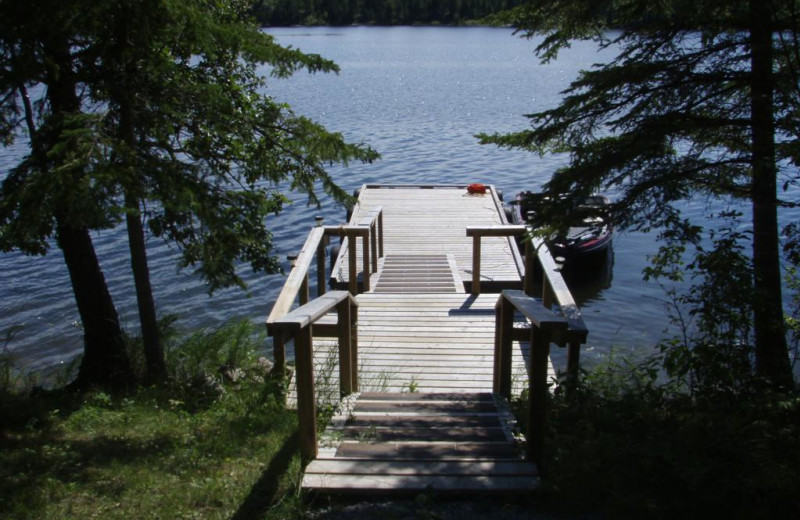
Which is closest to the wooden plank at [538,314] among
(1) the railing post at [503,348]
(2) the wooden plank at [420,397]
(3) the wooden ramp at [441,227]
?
(1) the railing post at [503,348]

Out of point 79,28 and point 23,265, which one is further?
point 23,265

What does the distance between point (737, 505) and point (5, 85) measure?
5.36 metres

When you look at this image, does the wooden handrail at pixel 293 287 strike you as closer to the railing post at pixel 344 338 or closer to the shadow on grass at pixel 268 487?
the railing post at pixel 344 338

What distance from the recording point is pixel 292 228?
17984 mm

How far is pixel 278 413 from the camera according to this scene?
5.58 m

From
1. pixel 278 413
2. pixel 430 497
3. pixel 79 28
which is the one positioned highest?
pixel 79 28

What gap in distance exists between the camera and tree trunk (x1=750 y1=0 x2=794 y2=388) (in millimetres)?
5016

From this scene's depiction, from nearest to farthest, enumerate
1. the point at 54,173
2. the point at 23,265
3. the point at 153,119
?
the point at 54,173 < the point at 153,119 < the point at 23,265

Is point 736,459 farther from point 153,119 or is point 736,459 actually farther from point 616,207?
point 153,119

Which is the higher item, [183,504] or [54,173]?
[54,173]

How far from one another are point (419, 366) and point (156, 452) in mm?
2939

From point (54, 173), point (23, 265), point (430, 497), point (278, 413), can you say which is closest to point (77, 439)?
point (278, 413)

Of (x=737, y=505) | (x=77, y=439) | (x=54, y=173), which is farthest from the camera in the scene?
(x=77, y=439)

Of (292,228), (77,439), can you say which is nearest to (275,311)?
(77,439)
